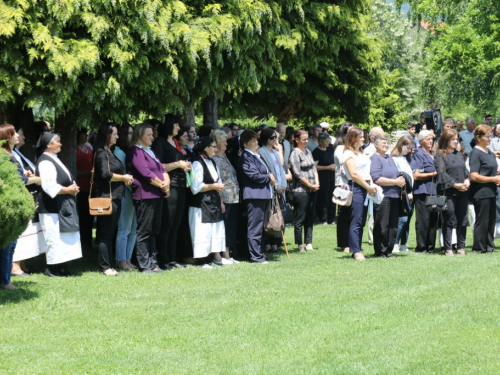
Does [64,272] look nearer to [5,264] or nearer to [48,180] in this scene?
[48,180]

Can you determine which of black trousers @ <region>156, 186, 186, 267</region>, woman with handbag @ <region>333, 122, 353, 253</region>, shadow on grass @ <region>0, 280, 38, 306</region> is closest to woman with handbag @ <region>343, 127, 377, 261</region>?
woman with handbag @ <region>333, 122, 353, 253</region>

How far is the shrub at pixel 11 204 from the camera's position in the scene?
30.2 feet

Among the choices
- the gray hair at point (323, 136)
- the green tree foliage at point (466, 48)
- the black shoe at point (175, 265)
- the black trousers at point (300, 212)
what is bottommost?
the black shoe at point (175, 265)

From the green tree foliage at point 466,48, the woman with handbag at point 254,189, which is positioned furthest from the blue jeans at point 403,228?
the green tree foliage at point 466,48

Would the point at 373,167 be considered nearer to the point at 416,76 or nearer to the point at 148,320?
the point at 148,320

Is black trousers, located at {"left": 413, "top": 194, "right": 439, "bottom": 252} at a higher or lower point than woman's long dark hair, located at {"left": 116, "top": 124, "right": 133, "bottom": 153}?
lower

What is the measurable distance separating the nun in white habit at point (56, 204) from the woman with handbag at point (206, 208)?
80.0 inches

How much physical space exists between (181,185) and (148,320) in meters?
4.08

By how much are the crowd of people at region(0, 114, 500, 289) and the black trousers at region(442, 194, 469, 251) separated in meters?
0.02

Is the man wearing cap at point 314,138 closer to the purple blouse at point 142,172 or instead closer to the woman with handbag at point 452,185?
the woman with handbag at point 452,185

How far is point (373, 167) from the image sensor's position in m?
13.7

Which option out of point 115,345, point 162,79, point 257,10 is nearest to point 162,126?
point 162,79

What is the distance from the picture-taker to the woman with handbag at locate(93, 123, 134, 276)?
11.9m

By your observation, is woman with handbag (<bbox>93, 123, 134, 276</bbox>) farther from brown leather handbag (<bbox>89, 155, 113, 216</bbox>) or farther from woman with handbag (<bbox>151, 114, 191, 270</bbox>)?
woman with handbag (<bbox>151, 114, 191, 270</bbox>)
